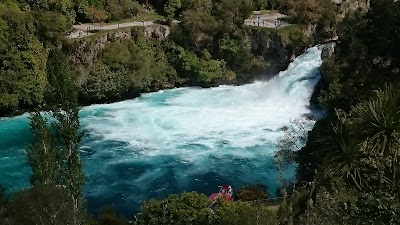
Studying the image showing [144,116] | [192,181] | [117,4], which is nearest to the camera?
[192,181]

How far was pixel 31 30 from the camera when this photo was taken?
4116 cm

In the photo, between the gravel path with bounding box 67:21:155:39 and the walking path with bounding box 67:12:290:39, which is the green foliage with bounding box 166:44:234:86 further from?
the walking path with bounding box 67:12:290:39

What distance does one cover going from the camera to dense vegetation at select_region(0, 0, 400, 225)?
14898mm

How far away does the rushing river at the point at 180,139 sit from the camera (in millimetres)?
29156

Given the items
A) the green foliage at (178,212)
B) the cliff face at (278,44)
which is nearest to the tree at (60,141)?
the green foliage at (178,212)

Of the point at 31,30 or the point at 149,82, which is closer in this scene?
the point at 31,30

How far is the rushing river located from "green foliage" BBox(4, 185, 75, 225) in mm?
11278

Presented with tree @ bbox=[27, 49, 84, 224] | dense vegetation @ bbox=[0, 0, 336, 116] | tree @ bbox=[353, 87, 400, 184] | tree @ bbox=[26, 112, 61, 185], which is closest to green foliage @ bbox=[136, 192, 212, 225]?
tree @ bbox=[27, 49, 84, 224]

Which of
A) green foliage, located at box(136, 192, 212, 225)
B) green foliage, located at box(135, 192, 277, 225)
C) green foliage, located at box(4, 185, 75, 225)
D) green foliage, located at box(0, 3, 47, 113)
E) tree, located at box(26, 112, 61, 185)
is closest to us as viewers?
green foliage, located at box(4, 185, 75, 225)

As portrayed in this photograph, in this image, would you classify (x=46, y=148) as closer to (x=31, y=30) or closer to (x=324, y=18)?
(x=31, y=30)

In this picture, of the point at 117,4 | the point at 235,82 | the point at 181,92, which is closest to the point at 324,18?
the point at 235,82

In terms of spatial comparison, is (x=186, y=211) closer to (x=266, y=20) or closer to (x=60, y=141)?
(x=60, y=141)

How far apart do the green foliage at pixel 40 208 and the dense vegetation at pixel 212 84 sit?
4 centimetres

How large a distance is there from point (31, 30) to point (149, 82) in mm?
10831
